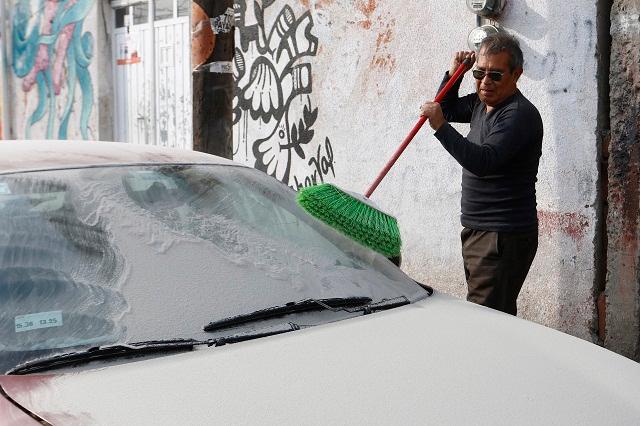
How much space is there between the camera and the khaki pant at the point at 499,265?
3.74 meters

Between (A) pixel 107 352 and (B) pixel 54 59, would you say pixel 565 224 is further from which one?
(B) pixel 54 59

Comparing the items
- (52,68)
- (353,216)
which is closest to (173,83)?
(52,68)

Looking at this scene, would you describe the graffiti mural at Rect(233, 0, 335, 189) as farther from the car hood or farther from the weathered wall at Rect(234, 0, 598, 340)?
the car hood

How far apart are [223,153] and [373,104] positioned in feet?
4.48

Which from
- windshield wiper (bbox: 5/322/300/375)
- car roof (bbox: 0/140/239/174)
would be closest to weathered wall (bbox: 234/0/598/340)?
car roof (bbox: 0/140/239/174)

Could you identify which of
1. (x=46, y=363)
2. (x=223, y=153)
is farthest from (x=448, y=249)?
(x=46, y=363)

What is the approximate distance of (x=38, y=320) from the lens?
7.06 feet

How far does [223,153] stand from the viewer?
5.06 m

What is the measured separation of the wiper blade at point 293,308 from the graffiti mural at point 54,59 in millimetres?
7383

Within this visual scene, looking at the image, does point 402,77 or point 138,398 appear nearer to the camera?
point 138,398

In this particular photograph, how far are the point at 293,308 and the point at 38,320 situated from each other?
70cm

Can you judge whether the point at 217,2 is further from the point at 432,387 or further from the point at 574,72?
the point at 432,387

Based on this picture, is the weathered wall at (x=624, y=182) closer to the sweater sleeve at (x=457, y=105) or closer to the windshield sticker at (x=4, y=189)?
the sweater sleeve at (x=457, y=105)

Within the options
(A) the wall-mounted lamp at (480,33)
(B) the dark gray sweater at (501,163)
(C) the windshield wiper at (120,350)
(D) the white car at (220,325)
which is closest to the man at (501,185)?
(B) the dark gray sweater at (501,163)
